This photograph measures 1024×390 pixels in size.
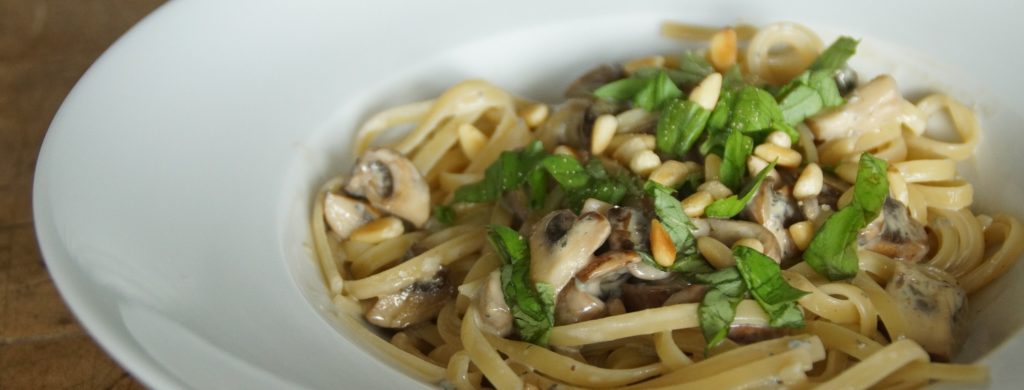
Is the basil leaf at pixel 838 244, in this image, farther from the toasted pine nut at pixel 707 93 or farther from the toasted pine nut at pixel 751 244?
the toasted pine nut at pixel 707 93

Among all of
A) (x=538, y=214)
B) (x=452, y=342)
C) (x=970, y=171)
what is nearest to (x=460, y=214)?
(x=538, y=214)

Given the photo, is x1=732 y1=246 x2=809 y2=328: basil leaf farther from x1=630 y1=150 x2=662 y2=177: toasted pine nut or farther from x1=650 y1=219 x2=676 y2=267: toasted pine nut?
x1=630 y1=150 x2=662 y2=177: toasted pine nut

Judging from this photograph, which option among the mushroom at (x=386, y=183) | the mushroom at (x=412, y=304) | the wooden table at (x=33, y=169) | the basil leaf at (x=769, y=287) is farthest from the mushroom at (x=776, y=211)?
the wooden table at (x=33, y=169)

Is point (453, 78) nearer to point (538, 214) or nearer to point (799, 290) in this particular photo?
point (538, 214)

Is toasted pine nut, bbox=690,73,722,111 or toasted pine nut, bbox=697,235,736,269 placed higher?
toasted pine nut, bbox=690,73,722,111

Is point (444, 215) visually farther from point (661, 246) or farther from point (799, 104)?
point (799, 104)

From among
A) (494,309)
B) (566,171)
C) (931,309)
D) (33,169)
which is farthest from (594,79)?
(33,169)

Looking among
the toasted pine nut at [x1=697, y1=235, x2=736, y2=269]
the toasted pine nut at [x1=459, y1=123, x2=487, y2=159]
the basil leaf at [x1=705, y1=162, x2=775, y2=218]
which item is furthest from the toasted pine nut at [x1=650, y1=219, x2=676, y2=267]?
the toasted pine nut at [x1=459, y1=123, x2=487, y2=159]
